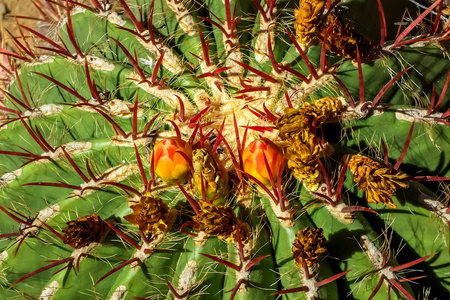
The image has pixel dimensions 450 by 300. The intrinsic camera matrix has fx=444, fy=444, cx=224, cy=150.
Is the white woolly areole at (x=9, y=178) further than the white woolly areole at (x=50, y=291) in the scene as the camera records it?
Yes

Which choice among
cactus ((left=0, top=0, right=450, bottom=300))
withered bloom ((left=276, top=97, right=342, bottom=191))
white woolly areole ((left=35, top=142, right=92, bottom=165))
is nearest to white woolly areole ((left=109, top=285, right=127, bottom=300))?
cactus ((left=0, top=0, right=450, bottom=300))

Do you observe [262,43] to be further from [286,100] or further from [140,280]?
[140,280]

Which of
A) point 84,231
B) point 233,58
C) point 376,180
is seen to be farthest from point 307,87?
point 84,231

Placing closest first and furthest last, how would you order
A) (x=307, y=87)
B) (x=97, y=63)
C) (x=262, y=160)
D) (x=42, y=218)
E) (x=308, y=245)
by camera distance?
(x=308, y=245) < (x=262, y=160) < (x=307, y=87) < (x=42, y=218) < (x=97, y=63)

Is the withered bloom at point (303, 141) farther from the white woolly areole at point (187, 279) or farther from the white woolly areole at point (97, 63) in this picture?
the white woolly areole at point (97, 63)

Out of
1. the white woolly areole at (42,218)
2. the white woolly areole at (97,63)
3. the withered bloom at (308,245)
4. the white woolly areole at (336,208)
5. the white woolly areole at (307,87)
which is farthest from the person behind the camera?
the white woolly areole at (97,63)

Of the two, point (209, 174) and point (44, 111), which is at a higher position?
point (44, 111)

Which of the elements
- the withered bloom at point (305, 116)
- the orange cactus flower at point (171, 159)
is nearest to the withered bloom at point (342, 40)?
the withered bloom at point (305, 116)

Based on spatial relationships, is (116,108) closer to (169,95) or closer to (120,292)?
(169,95)
